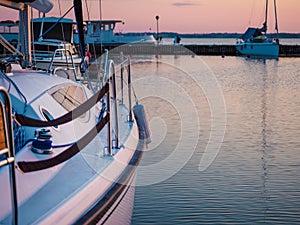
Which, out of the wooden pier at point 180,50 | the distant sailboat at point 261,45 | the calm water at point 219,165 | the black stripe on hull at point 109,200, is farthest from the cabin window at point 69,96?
the distant sailboat at point 261,45

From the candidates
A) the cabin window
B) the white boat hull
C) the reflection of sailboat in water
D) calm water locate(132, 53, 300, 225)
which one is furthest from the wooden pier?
the cabin window

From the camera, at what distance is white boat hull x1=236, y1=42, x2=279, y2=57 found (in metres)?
58.0

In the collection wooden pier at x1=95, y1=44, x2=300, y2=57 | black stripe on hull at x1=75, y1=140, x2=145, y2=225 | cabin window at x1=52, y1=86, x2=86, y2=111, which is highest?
cabin window at x1=52, y1=86, x2=86, y2=111

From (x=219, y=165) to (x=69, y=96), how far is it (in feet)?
14.7

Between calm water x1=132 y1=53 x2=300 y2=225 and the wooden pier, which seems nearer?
calm water x1=132 y1=53 x2=300 y2=225

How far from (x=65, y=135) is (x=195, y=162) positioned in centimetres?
536

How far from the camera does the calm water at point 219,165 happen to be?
786 centimetres

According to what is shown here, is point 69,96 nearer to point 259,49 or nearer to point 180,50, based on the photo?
point 259,49

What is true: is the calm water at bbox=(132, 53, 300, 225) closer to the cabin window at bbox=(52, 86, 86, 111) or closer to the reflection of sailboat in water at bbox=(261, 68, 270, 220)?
the reflection of sailboat in water at bbox=(261, 68, 270, 220)

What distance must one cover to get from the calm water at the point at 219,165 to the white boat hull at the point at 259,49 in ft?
131

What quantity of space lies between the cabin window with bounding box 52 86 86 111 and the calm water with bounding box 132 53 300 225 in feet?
6.32

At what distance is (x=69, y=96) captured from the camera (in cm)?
637

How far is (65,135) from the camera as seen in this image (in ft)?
17.7

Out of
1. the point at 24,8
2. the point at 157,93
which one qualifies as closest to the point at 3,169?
the point at 24,8
